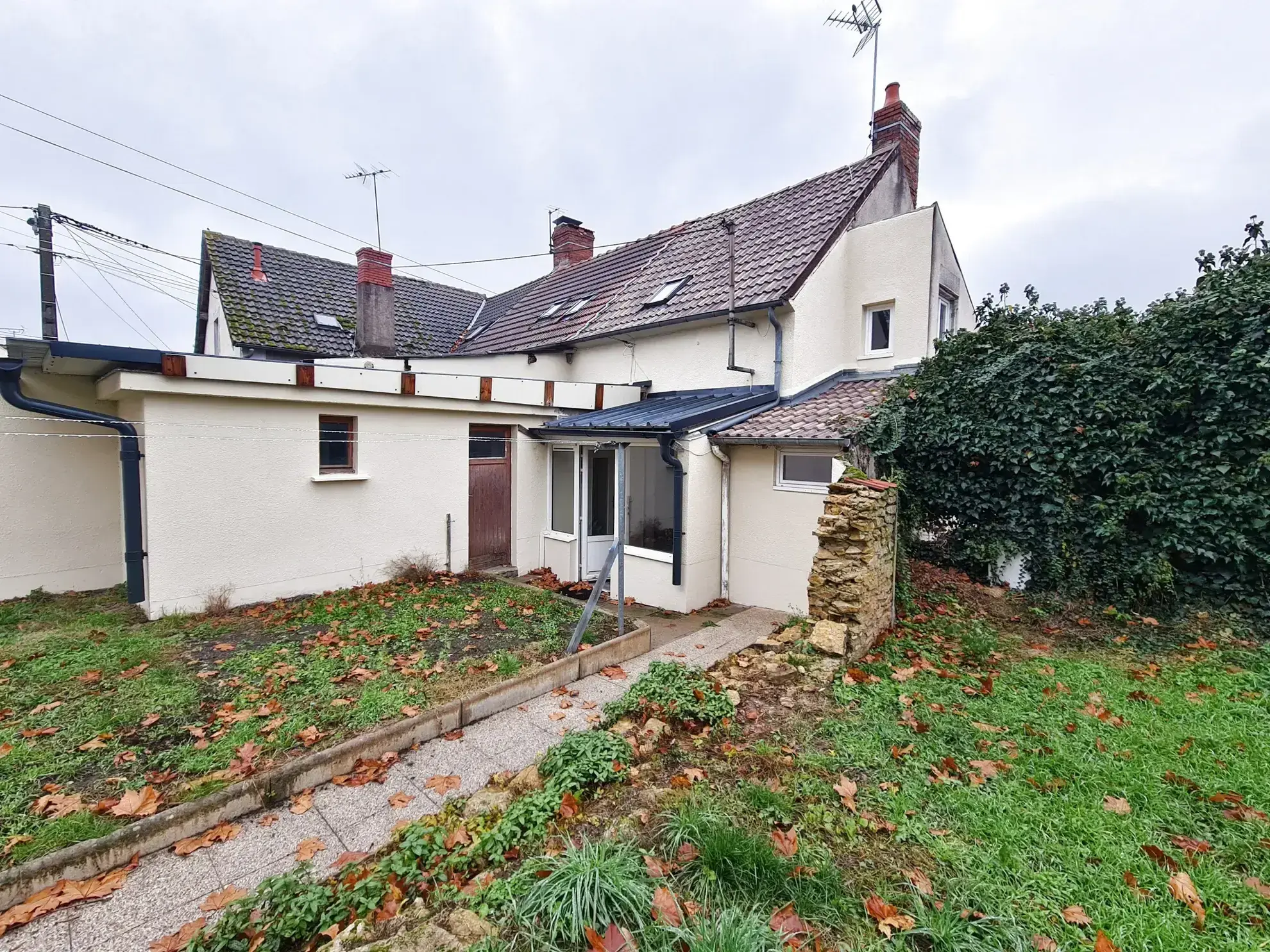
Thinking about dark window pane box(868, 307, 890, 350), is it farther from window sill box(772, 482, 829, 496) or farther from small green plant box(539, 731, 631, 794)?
small green plant box(539, 731, 631, 794)

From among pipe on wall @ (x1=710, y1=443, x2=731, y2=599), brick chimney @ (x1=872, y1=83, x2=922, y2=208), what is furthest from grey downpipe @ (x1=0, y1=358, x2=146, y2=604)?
brick chimney @ (x1=872, y1=83, x2=922, y2=208)

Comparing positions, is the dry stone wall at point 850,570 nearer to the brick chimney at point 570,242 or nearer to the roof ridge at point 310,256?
the brick chimney at point 570,242

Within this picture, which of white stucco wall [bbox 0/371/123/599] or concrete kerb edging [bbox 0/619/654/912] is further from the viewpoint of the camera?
white stucco wall [bbox 0/371/123/599]

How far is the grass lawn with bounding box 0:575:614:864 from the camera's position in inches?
152

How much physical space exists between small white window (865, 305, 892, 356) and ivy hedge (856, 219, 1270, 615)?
7.59ft

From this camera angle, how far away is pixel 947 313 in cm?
1152

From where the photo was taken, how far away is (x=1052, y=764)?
4.01m

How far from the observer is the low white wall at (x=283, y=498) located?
7.28 m

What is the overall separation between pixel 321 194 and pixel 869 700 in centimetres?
2031

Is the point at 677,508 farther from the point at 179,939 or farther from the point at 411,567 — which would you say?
the point at 179,939

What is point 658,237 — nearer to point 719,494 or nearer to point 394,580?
point 719,494

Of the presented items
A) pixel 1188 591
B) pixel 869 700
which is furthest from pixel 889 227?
pixel 869 700

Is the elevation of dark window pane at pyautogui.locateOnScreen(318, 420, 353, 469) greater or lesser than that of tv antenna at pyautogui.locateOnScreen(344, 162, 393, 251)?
lesser

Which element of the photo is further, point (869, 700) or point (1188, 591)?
point (1188, 591)
